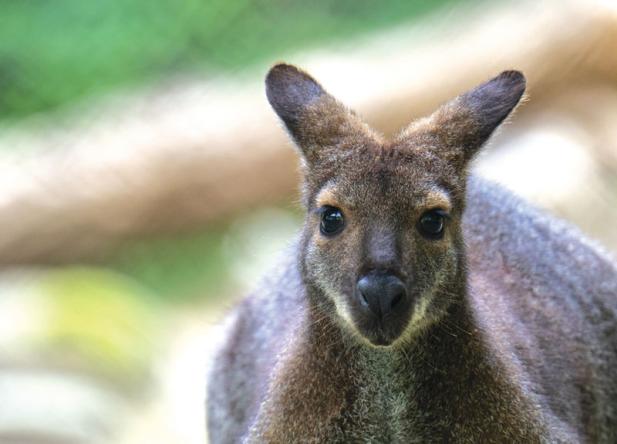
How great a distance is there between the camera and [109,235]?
1050 cm

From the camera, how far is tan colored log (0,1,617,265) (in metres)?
10.2

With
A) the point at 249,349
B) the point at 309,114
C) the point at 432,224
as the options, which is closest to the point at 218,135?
the point at 249,349

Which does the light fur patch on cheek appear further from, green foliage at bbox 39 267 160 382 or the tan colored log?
the tan colored log

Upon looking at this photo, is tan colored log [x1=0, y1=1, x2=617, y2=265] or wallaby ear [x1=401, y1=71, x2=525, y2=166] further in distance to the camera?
tan colored log [x1=0, y1=1, x2=617, y2=265]

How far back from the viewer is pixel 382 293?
14.7 feet

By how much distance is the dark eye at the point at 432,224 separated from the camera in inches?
184

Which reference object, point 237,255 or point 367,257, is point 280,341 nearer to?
point 367,257

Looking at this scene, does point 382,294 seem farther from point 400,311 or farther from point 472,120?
point 472,120

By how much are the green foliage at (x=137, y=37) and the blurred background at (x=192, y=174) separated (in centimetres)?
7

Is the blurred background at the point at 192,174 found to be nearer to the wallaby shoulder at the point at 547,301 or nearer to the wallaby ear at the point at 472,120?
the wallaby shoulder at the point at 547,301

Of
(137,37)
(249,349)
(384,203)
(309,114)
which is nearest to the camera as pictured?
(384,203)

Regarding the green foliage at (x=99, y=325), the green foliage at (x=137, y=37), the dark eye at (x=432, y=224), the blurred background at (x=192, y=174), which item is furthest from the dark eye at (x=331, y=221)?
the green foliage at (x=137, y=37)

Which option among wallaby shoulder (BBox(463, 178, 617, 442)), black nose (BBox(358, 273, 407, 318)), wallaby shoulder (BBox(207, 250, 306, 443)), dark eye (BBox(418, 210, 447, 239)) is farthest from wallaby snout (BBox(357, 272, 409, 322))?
wallaby shoulder (BBox(207, 250, 306, 443))

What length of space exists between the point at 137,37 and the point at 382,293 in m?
8.59
